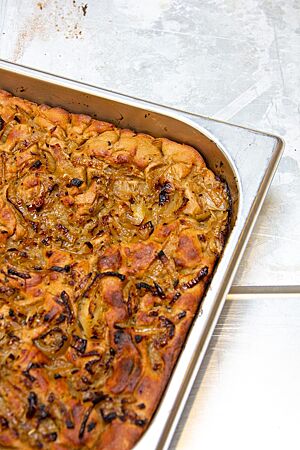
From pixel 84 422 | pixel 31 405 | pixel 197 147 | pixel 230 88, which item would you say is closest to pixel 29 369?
pixel 31 405

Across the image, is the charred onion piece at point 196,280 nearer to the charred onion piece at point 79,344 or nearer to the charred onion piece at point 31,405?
the charred onion piece at point 79,344

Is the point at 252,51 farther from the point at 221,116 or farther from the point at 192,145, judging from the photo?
the point at 192,145

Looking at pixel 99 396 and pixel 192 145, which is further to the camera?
pixel 192 145

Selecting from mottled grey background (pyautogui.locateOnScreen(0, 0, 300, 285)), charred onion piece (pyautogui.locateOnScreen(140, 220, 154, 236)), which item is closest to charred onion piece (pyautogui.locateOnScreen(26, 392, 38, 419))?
charred onion piece (pyautogui.locateOnScreen(140, 220, 154, 236))

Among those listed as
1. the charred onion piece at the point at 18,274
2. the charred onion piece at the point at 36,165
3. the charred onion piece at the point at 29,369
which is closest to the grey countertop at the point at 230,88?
the charred onion piece at the point at 29,369

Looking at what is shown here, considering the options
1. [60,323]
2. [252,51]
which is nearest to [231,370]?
[60,323]

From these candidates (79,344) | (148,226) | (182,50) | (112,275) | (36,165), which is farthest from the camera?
(182,50)

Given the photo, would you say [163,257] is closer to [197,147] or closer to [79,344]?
[79,344]
